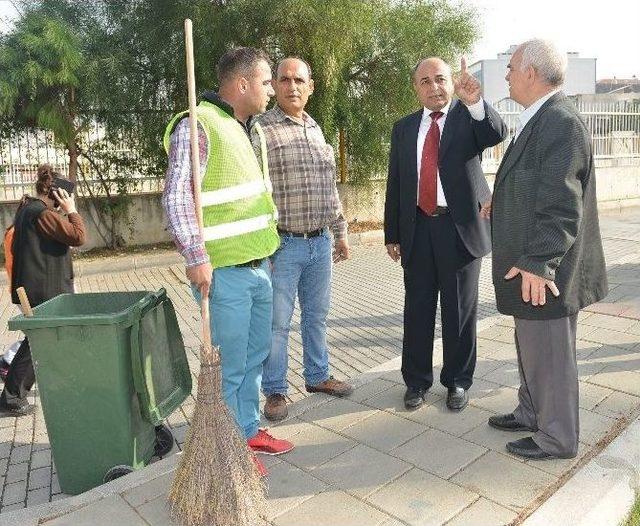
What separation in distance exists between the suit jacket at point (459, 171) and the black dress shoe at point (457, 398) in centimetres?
87

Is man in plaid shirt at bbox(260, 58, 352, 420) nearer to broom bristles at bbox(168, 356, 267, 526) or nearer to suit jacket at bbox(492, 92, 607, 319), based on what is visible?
broom bristles at bbox(168, 356, 267, 526)

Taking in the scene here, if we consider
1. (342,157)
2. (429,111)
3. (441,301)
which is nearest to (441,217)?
(441,301)

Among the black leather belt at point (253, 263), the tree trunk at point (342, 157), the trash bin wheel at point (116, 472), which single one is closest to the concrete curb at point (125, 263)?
the tree trunk at point (342, 157)

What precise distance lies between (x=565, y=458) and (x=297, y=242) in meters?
1.93

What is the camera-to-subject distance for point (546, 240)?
9.13ft

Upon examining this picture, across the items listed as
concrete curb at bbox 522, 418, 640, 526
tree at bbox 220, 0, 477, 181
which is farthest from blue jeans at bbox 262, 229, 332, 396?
Answer: tree at bbox 220, 0, 477, 181

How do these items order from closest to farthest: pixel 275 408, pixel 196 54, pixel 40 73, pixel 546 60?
1. pixel 546 60
2. pixel 275 408
3. pixel 40 73
4. pixel 196 54

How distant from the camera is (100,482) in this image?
313cm

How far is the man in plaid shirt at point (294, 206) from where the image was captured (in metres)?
3.69

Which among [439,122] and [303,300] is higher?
[439,122]

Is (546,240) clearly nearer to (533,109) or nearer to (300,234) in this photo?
(533,109)

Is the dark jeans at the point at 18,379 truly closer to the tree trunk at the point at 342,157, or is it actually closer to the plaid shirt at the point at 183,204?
the plaid shirt at the point at 183,204

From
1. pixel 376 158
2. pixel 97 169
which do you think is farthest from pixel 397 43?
pixel 97 169

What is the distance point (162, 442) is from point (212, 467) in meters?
1.14
